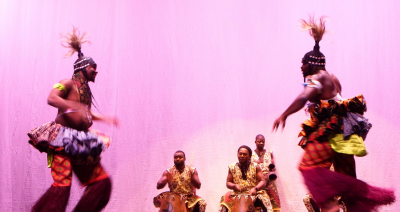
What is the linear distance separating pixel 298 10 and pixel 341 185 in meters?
3.77

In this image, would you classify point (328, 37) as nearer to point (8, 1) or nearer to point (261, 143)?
point (261, 143)

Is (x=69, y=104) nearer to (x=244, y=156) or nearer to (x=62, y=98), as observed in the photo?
(x=62, y=98)

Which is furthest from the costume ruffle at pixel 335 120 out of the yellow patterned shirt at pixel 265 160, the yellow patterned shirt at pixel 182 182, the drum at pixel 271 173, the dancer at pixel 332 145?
the yellow patterned shirt at pixel 265 160

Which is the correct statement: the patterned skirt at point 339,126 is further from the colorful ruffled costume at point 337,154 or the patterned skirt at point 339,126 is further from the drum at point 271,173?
the drum at point 271,173

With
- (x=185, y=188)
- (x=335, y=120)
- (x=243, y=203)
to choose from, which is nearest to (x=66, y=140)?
(x=335, y=120)

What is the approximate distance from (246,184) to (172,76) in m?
1.99

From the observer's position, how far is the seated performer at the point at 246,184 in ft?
15.9

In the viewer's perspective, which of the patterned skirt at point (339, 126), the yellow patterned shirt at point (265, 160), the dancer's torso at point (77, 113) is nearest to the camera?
the patterned skirt at point (339, 126)

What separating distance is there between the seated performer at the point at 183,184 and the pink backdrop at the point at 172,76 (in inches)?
34.6

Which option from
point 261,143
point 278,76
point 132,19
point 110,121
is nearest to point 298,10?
point 278,76

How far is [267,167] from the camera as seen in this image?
5.77m

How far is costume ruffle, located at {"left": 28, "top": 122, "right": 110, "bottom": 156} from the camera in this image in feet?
10.2

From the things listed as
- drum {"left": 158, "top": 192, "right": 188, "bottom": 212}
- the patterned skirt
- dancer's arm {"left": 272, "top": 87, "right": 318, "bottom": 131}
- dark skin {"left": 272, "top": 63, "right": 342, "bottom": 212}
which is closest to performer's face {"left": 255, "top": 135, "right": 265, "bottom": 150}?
drum {"left": 158, "top": 192, "right": 188, "bottom": 212}

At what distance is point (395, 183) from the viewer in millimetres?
5473
